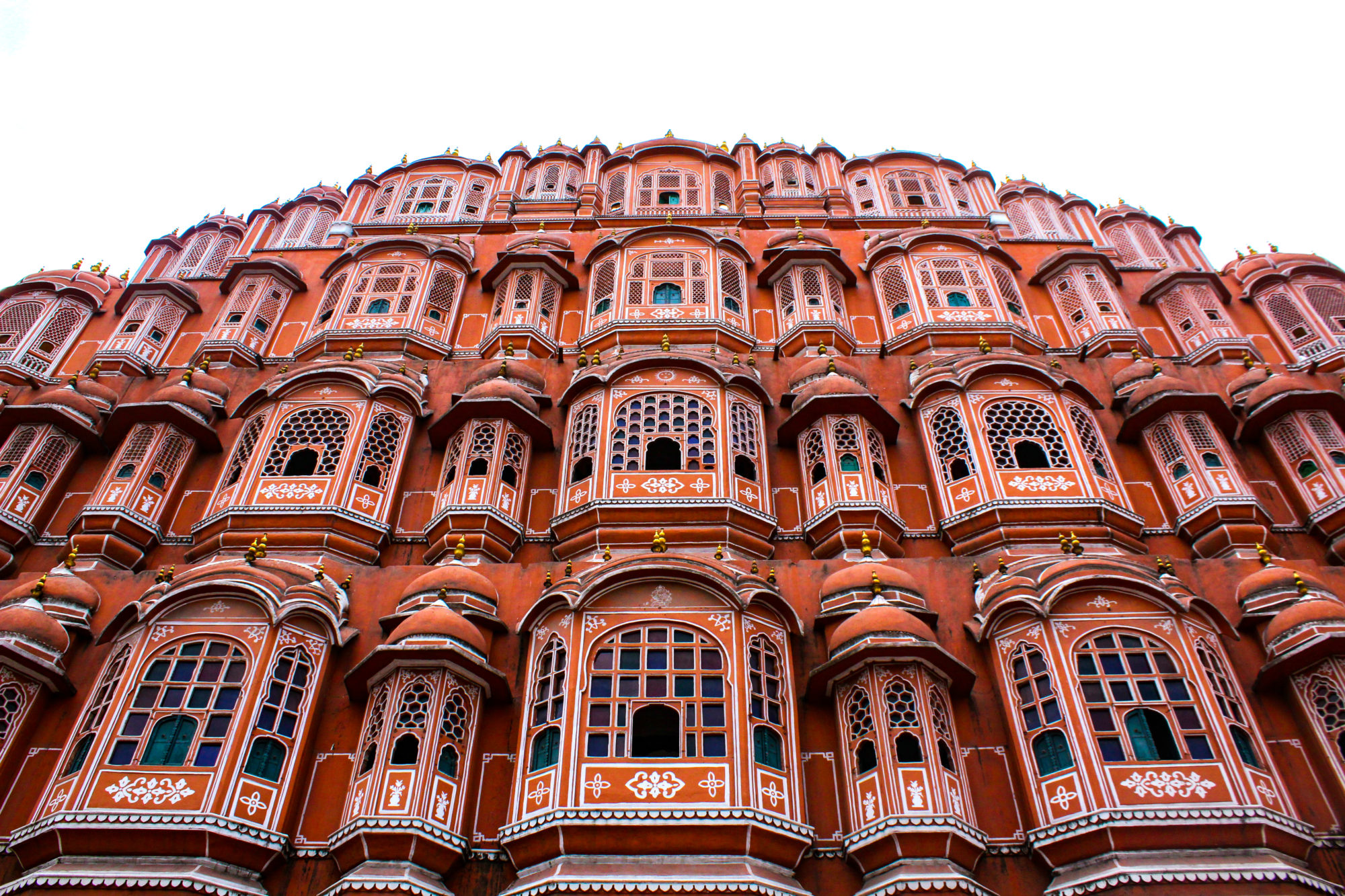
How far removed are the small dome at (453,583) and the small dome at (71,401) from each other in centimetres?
863

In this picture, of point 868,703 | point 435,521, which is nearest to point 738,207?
point 435,521

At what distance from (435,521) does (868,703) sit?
8285 millimetres

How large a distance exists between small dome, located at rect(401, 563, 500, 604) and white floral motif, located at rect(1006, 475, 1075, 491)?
30.4ft

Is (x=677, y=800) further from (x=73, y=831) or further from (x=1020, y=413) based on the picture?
(x=1020, y=413)

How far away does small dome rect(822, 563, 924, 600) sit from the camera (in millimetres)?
16016

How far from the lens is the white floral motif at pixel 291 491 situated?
60.9 feet

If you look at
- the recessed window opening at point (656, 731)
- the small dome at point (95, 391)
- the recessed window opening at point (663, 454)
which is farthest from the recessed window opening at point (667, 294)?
the small dome at point (95, 391)

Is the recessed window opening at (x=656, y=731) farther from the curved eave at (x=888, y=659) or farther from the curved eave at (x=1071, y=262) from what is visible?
the curved eave at (x=1071, y=262)

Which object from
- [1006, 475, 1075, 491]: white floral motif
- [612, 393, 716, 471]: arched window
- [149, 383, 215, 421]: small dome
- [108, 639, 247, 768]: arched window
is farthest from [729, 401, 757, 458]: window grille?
[149, 383, 215, 421]: small dome

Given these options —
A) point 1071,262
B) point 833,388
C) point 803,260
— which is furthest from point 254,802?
point 1071,262

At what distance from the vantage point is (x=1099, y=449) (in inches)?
778

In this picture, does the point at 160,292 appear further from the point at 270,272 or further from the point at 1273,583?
the point at 1273,583

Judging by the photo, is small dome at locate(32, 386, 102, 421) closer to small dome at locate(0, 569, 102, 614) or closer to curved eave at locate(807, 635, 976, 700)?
small dome at locate(0, 569, 102, 614)

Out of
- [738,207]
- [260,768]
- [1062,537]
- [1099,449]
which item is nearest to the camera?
[260,768]
